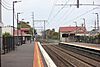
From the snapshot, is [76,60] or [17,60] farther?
[76,60]

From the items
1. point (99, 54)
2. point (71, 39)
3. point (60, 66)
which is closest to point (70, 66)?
point (60, 66)

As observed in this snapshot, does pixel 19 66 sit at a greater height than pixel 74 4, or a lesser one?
lesser

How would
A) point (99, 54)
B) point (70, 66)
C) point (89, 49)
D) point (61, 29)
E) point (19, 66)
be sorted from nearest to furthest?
point (19, 66) → point (70, 66) → point (99, 54) → point (89, 49) → point (61, 29)

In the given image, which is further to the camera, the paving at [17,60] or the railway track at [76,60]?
the railway track at [76,60]

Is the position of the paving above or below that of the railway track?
above

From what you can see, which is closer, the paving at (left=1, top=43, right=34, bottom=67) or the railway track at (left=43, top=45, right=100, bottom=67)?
the paving at (left=1, top=43, right=34, bottom=67)

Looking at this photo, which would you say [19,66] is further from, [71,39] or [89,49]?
[71,39]

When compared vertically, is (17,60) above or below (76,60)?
above

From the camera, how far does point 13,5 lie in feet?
188

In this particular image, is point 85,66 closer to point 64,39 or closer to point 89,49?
point 89,49

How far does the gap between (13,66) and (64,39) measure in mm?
108759

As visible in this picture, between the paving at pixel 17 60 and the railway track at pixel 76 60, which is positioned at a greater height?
the paving at pixel 17 60

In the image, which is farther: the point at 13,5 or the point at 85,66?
the point at 13,5

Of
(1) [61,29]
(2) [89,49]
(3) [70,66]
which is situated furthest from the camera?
(1) [61,29]
